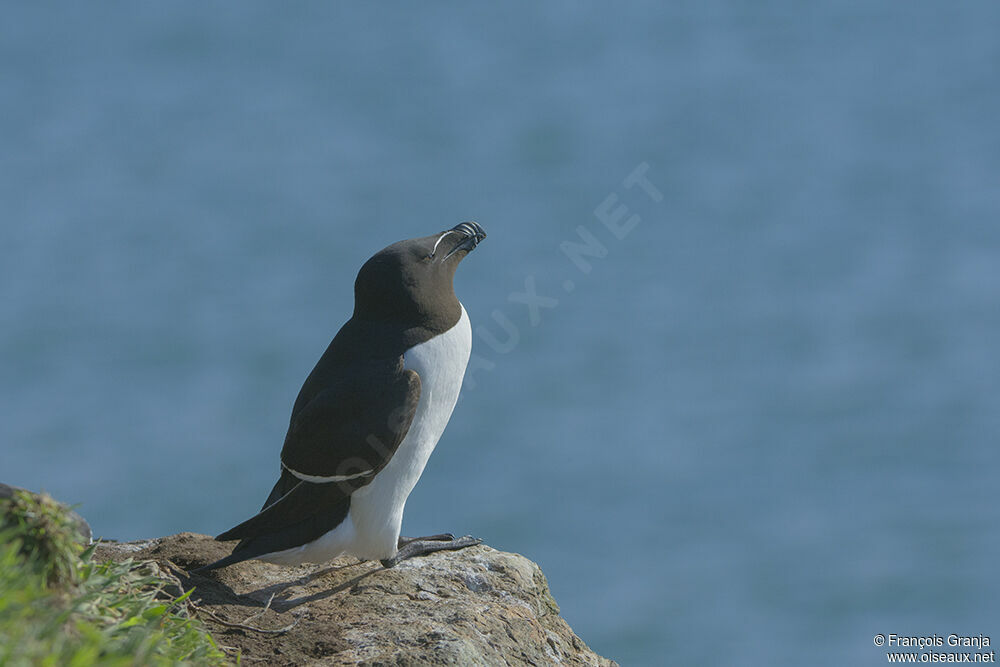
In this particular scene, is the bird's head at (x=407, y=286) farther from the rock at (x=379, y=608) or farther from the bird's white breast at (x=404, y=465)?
the rock at (x=379, y=608)

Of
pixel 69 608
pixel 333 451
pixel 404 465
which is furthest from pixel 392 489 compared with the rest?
pixel 69 608

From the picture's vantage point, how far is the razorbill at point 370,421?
479 centimetres

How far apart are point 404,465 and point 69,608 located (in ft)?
6.84

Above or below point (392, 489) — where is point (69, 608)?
below

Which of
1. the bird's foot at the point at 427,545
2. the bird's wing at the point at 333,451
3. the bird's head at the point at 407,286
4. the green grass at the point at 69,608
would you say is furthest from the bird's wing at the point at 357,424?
the green grass at the point at 69,608

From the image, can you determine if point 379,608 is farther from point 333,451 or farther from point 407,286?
point 407,286

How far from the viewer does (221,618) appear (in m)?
4.31

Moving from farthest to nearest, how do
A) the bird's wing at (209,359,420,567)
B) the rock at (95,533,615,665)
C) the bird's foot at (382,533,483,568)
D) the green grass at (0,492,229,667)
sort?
the bird's foot at (382,533,483,568) → the bird's wing at (209,359,420,567) → the rock at (95,533,615,665) → the green grass at (0,492,229,667)

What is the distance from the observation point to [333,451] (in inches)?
189

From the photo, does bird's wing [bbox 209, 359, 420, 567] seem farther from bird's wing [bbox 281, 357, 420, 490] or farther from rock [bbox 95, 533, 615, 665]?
rock [bbox 95, 533, 615, 665]

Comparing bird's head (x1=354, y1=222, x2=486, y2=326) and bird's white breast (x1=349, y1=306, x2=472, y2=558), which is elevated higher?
bird's head (x1=354, y1=222, x2=486, y2=326)

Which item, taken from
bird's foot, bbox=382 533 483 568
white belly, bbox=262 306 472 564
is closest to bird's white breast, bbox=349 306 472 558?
white belly, bbox=262 306 472 564

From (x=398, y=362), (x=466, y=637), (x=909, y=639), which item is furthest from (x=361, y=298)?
(x=909, y=639)

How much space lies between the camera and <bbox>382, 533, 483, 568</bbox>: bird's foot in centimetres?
511
